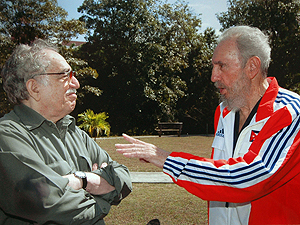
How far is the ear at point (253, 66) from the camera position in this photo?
7.88 feet

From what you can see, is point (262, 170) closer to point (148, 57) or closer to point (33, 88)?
point (33, 88)

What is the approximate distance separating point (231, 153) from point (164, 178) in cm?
509

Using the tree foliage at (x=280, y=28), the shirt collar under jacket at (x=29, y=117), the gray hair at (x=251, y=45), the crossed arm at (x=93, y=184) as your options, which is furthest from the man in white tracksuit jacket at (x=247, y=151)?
the tree foliage at (x=280, y=28)

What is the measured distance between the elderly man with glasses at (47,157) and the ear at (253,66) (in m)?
1.33

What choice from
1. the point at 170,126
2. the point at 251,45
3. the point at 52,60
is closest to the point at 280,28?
the point at 170,126

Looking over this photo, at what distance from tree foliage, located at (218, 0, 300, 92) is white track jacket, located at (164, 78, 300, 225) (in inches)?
975

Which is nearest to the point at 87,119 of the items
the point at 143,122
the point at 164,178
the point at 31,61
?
the point at 143,122

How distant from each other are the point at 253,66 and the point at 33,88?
1.73 m

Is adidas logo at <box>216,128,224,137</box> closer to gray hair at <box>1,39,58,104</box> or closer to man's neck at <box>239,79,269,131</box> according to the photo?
man's neck at <box>239,79,269,131</box>

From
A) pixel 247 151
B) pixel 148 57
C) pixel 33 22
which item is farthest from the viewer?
pixel 148 57

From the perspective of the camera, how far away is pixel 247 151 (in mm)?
2201

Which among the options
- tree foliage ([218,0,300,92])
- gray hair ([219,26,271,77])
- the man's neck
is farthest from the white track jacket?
tree foliage ([218,0,300,92])

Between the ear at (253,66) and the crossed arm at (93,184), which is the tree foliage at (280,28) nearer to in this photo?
the ear at (253,66)

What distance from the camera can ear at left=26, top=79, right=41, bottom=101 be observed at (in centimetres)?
228
